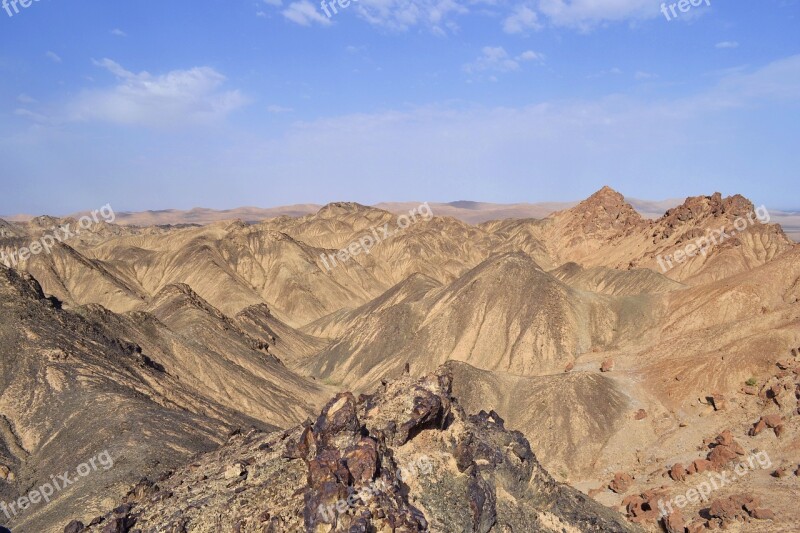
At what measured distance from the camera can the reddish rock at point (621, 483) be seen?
118 feet

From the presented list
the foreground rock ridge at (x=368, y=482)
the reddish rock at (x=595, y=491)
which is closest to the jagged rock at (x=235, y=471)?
the foreground rock ridge at (x=368, y=482)

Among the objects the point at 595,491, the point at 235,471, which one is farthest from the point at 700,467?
the point at 235,471

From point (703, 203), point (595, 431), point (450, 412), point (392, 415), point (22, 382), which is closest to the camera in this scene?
point (392, 415)

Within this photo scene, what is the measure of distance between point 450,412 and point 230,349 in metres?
43.3

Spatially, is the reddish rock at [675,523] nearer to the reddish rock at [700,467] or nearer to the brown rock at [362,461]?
the reddish rock at [700,467]

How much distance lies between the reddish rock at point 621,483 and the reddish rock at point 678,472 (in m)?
2.28

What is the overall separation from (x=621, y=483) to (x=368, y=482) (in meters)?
24.5

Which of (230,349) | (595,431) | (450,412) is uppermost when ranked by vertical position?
(450,412)

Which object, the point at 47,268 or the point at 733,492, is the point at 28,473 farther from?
the point at 47,268

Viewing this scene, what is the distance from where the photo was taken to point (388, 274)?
127 m

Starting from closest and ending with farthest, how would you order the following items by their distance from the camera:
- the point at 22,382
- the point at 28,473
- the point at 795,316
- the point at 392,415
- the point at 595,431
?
the point at 392,415 → the point at 28,473 → the point at 22,382 → the point at 595,431 → the point at 795,316

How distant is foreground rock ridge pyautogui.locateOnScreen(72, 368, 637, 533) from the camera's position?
1628cm

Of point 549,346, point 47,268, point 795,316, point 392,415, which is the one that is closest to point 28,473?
point 392,415

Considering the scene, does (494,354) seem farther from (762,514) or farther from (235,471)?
(235,471)
